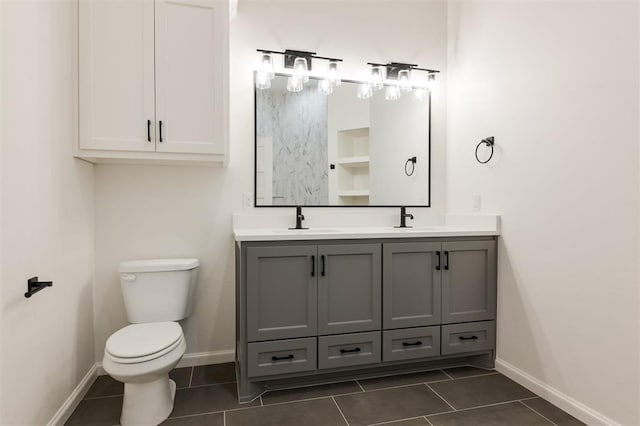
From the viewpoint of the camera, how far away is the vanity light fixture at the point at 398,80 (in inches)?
108

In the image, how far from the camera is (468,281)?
7.74 feet

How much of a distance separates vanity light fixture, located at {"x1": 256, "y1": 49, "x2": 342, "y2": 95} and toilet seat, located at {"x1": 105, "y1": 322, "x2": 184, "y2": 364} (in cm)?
169

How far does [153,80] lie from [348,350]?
1.94 m

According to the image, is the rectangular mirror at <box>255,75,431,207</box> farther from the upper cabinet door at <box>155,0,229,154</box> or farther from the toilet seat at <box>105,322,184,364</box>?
the toilet seat at <box>105,322,184,364</box>

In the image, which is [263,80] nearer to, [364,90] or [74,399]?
[364,90]

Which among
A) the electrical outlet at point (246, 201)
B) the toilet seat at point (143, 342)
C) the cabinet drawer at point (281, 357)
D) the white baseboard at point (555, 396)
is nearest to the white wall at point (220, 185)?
the electrical outlet at point (246, 201)

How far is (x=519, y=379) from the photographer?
2.21 m

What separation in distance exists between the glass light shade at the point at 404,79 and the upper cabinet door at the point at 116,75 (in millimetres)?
1758

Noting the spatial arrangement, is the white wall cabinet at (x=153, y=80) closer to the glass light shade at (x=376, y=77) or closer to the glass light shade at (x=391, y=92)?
the glass light shade at (x=376, y=77)

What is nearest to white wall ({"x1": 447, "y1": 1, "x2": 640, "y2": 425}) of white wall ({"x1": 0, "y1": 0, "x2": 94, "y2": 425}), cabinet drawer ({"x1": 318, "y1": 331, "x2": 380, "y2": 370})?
cabinet drawer ({"x1": 318, "y1": 331, "x2": 380, "y2": 370})

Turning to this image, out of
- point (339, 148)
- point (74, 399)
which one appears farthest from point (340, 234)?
point (74, 399)

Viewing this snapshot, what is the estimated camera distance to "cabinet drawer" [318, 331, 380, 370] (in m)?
2.10

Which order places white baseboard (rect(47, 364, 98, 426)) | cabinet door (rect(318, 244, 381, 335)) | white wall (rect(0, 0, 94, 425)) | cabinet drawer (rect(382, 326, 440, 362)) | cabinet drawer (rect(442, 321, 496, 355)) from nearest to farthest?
white wall (rect(0, 0, 94, 425))
white baseboard (rect(47, 364, 98, 426))
cabinet door (rect(318, 244, 381, 335))
cabinet drawer (rect(382, 326, 440, 362))
cabinet drawer (rect(442, 321, 496, 355))

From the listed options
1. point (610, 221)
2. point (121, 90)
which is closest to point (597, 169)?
point (610, 221)
